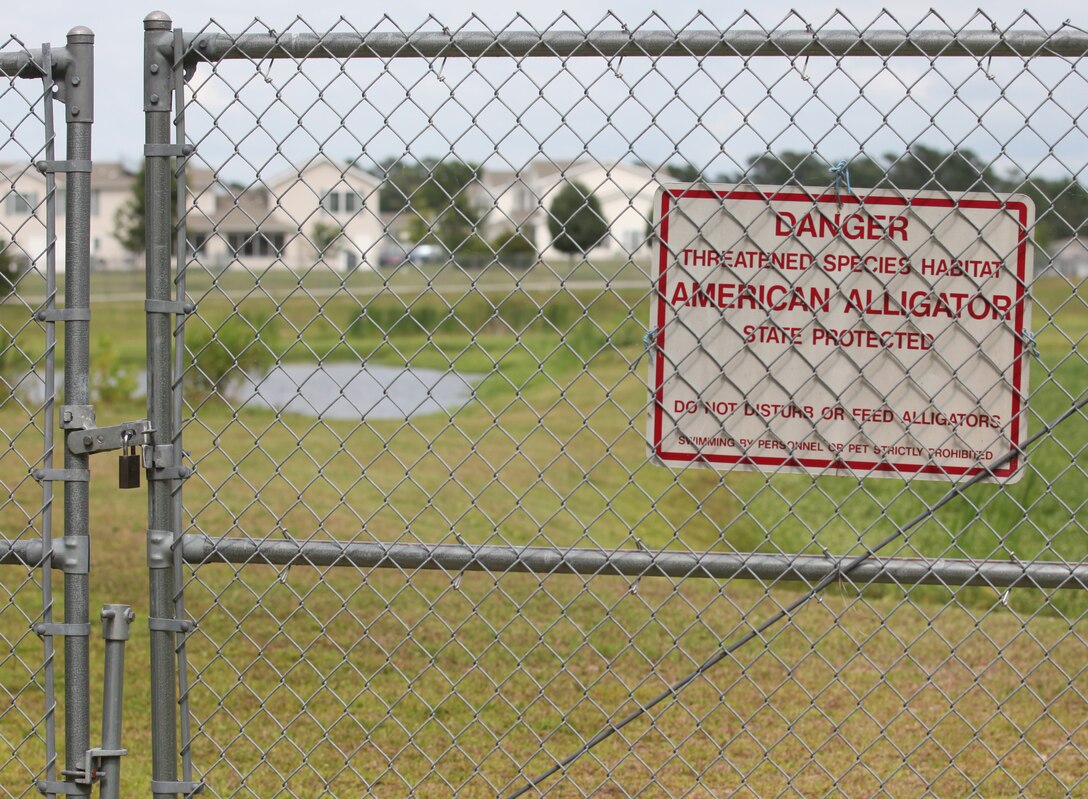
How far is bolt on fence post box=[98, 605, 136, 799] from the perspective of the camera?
2609mm

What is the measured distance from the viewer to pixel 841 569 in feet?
8.33

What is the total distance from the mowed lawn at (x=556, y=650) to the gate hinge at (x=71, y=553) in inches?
10.8

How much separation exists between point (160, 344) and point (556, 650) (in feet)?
13.1

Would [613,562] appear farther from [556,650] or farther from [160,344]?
[556,650]

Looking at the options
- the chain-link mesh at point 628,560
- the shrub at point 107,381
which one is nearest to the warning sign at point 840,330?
the chain-link mesh at point 628,560

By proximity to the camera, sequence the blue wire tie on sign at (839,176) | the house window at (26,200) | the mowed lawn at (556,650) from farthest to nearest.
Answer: the mowed lawn at (556,650)
the house window at (26,200)
the blue wire tie on sign at (839,176)

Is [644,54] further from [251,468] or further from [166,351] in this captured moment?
[251,468]

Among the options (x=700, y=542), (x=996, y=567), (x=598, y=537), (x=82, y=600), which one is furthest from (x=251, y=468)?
(x=996, y=567)

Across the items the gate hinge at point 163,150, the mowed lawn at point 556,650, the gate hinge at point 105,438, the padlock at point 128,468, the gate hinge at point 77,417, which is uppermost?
the gate hinge at point 163,150

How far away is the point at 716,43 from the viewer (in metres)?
2.50

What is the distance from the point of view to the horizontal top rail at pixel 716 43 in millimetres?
2477

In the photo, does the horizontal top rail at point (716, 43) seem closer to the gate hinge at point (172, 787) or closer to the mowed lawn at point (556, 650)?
the mowed lawn at point (556, 650)

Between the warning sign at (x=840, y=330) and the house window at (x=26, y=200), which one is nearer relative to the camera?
the warning sign at (x=840, y=330)

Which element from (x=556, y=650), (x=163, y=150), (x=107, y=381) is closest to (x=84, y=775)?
(x=163, y=150)
